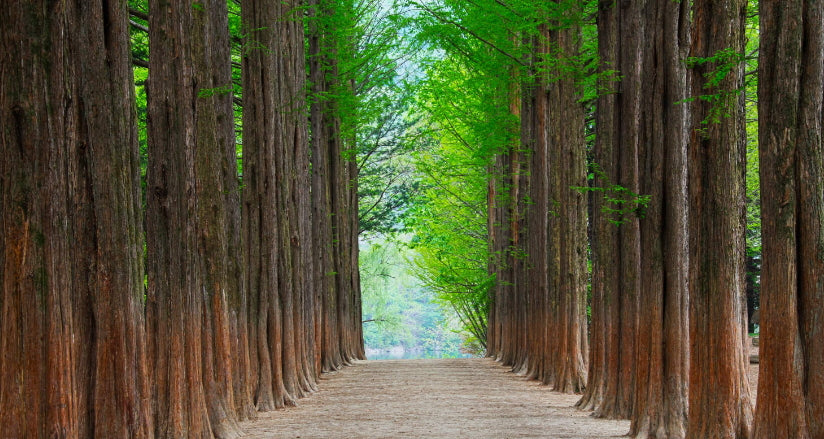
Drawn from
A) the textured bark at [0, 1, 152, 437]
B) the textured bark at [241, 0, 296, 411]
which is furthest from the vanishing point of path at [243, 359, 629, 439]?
the textured bark at [0, 1, 152, 437]

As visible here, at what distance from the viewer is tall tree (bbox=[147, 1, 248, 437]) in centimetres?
988

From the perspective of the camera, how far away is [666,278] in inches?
413

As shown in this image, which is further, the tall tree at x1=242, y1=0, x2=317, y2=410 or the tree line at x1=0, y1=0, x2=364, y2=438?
the tall tree at x1=242, y1=0, x2=317, y2=410

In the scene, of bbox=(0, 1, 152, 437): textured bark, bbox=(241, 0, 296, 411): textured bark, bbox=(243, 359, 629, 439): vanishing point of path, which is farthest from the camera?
bbox=(241, 0, 296, 411): textured bark

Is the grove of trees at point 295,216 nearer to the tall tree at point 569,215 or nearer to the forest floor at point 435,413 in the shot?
the tall tree at point 569,215

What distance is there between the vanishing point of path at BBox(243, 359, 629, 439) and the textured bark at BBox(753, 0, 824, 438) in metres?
4.53

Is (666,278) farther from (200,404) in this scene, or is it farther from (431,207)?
(431,207)

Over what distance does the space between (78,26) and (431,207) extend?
35.0 m

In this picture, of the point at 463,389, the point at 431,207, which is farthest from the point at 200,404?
the point at 431,207

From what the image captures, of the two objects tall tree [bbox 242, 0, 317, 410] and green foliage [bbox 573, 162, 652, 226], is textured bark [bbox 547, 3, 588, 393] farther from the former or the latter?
tall tree [bbox 242, 0, 317, 410]

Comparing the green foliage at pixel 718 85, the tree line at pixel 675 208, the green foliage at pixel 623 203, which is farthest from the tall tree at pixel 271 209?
the green foliage at pixel 718 85

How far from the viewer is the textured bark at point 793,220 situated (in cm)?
660

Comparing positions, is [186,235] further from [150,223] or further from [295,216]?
[295,216]

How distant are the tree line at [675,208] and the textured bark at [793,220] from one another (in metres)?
0.01
